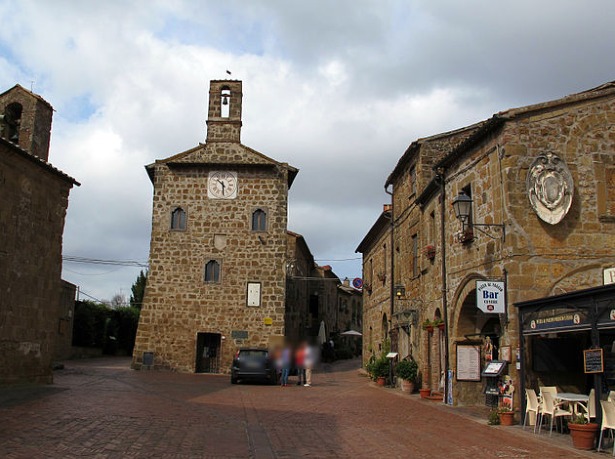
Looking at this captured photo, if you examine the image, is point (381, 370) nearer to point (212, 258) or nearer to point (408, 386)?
point (408, 386)

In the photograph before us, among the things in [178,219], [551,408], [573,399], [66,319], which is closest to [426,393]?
[551,408]

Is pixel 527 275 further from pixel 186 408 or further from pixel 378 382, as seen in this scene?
pixel 378 382

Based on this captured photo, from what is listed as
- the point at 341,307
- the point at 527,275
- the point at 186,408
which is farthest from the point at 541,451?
the point at 341,307

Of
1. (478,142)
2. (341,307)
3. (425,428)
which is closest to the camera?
(425,428)

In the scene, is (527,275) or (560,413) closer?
(560,413)

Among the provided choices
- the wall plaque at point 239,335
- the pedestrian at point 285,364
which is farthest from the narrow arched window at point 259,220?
the pedestrian at point 285,364

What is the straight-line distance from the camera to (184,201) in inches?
1192

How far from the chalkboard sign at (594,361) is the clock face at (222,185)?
71.7ft

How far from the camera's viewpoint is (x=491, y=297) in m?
Answer: 13.4

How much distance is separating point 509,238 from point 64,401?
1022 centimetres

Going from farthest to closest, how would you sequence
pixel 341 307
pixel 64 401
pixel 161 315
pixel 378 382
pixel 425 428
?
pixel 341 307, pixel 161 315, pixel 378 382, pixel 64 401, pixel 425 428

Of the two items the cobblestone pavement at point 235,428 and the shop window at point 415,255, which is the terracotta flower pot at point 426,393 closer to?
the cobblestone pavement at point 235,428

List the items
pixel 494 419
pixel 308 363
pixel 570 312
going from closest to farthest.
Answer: pixel 570 312 → pixel 494 419 → pixel 308 363

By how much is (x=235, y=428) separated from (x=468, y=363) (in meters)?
7.46
